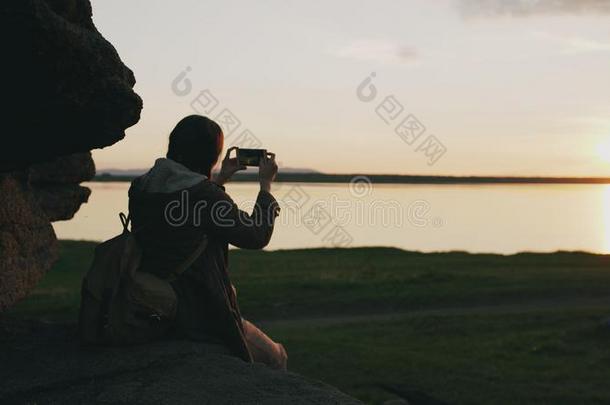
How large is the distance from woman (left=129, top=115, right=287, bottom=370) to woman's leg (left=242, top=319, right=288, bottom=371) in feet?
1.19

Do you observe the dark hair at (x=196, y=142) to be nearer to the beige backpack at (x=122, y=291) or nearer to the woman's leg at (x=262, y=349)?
the beige backpack at (x=122, y=291)

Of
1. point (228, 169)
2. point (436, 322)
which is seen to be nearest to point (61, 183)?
point (228, 169)

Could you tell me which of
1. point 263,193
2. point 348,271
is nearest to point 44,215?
point 263,193

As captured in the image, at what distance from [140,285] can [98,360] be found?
74cm

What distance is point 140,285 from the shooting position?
5469mm

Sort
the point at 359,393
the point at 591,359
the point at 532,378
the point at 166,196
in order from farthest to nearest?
the point at 591,359 < the point at 532,378 < the point at 359,393 < the point at 166,196

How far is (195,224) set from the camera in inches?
216

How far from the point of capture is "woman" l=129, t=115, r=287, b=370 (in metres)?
5.48

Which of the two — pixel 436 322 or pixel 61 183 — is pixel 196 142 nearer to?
pixel 61 183

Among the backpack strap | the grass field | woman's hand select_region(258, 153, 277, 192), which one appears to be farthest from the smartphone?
the grass field

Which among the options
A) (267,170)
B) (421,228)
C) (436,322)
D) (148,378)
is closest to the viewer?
(148,378)

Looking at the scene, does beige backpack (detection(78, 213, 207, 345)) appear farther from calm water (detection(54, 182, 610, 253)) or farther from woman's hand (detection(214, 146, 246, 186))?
calm water (detection(54, 182, 610, 253))

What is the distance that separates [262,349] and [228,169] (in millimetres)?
1328

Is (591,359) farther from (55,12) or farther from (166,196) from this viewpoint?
(55,12)
